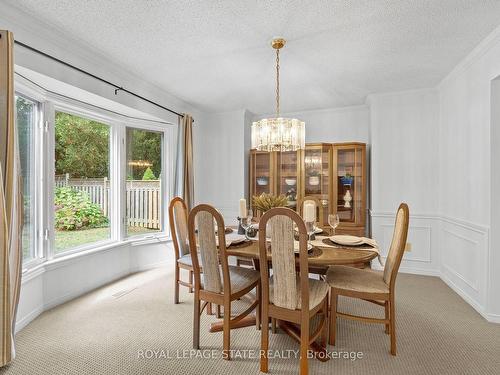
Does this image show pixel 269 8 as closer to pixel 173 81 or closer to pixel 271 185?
pixel 173 81

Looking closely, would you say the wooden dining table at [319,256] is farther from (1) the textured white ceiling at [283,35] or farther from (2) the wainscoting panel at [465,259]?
(1) the textured white ceiling at [283,35]

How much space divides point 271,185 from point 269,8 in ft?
9.26

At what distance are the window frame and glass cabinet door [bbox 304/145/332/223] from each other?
6.62 ft

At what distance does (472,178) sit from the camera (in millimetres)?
2803

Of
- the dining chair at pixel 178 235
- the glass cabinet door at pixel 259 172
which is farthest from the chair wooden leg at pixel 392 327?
the glass cabinet door at pixel 259 172

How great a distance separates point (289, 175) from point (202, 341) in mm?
2869

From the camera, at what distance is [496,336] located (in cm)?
222

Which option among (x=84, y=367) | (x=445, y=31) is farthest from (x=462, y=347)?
(x=84, y=367)

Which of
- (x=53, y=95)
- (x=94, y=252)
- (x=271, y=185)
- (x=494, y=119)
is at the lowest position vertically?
(x=94, y=252)

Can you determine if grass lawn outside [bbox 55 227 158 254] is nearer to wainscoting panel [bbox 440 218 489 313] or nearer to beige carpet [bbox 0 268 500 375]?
beige carpet [bbox 0 268 500 375]

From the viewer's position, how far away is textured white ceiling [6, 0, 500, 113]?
1.97 m

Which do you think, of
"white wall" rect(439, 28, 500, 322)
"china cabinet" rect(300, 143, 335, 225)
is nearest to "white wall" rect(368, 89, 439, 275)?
"white wall" rect(439, 28, 500, 322)

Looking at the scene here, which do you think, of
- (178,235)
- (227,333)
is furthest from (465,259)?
(178,235)

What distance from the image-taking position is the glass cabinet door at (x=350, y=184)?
161 inches
